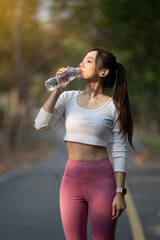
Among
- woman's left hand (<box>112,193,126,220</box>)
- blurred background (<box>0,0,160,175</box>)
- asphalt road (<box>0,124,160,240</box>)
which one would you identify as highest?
blurred background (<box>0,0,160,175</box>)

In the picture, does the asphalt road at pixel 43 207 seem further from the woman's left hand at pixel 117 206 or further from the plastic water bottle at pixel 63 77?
the plastic water bottle at pixel 63 77

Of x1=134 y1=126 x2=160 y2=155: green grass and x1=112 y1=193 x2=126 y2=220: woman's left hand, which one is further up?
x1=112 y1=193 x2=126 y2=220: woman's left hand

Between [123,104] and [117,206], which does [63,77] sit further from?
[117,206]

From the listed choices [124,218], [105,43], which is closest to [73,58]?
[105,43]

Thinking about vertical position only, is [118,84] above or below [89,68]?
below

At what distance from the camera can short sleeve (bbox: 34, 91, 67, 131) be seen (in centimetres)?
306

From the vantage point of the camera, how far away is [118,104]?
3.13 meters

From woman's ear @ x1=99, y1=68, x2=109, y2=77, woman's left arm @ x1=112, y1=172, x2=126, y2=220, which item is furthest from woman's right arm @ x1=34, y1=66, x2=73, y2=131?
woman's left arm @ x1=112, y1=172, x2=126, y2=220

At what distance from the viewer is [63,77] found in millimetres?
3000

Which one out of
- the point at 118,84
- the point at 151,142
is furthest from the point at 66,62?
the point at 118,84

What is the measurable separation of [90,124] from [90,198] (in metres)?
0.54

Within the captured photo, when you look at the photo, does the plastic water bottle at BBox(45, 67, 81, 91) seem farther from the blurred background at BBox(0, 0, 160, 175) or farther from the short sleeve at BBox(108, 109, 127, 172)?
the blurred background at BBox(0, 0, 160, 175)

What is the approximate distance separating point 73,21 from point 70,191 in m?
19.2

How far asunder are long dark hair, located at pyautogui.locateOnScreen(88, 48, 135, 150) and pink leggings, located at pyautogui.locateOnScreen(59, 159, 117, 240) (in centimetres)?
32
